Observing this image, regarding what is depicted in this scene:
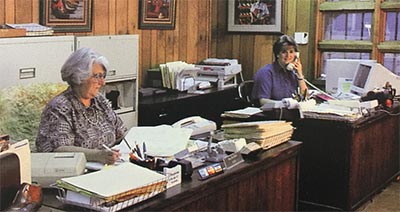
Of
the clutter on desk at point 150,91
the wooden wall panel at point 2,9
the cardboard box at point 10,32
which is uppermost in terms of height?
the wooden wall panel at point 2,9

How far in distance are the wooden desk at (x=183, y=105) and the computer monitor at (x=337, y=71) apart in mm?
946

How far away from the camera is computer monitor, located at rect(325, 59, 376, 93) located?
4906 mm

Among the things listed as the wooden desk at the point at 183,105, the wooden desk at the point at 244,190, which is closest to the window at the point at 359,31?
the wooden desk at the point at 183,105

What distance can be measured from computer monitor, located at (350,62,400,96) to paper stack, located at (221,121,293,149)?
1912mm

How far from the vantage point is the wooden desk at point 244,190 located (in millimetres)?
2002

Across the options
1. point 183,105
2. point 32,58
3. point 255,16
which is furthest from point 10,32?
point 255,16

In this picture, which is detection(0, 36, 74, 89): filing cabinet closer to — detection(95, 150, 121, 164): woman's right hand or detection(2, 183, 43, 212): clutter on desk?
detection(95, 150, 121, 164): woman's right hand

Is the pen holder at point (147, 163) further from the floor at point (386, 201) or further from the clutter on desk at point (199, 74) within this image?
the clutter on desk at point (199, 74)

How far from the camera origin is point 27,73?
11.5ft

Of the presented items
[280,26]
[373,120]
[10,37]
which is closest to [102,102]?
[10,37]

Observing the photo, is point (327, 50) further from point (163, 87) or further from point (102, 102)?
point (102, 102)

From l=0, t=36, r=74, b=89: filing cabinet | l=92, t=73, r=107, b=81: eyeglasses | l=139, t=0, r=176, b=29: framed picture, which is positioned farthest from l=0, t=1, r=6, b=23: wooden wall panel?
l=139, t=0, r=176, b=29: framed picture

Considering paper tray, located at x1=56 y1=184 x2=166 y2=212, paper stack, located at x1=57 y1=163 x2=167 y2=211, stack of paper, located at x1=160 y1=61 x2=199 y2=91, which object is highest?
stack of paper, located at x1=160 y1=61 x2=199 y2=91

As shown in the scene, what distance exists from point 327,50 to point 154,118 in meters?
2.19
